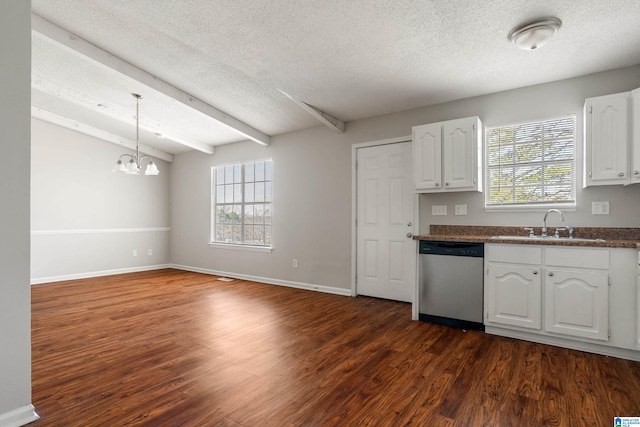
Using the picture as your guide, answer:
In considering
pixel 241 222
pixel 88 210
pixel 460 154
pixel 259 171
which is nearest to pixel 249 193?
pixel 259 171

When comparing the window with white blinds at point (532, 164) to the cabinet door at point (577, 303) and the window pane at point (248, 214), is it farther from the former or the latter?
the window pane at point (248, 214)

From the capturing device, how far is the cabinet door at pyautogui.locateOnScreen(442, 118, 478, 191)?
342 cm

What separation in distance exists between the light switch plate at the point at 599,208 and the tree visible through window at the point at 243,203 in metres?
4.35

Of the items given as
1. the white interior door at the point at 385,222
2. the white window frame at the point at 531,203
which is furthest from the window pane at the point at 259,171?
the white window frame at the point at 531,203

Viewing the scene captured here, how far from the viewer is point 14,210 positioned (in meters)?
1.76

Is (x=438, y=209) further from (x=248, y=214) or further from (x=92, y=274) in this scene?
(x=92, y=274)

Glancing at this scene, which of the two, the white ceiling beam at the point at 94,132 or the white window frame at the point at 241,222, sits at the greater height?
the white ceiling beam at the point at 94,132

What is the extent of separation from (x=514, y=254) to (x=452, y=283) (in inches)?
25.5

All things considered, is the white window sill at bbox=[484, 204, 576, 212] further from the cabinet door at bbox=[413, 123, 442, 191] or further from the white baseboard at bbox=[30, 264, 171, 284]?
the white baseboard at bbox=[30, 264, 171, 284]

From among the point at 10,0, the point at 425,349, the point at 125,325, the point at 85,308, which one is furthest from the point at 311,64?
the point at 85,308

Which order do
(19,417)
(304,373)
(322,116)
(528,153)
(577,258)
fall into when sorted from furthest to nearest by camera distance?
(322,116)
(528,153)
(577,258)
(304,373)
(19,417)

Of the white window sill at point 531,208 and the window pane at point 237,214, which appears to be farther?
the window pane at point 237,214

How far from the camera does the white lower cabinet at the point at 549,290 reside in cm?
262

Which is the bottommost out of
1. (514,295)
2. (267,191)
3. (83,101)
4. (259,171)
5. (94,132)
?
(514,295)
